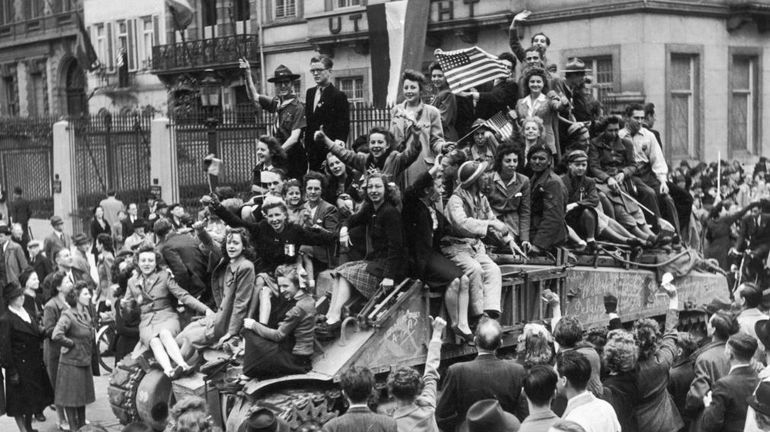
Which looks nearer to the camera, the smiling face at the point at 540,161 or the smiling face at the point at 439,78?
the smiling face at the point at 540,161

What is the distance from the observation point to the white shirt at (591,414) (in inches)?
252

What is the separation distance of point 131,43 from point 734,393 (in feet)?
127

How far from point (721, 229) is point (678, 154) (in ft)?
22.4

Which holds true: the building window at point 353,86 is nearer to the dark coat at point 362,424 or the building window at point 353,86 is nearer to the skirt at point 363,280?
the skirt at point 363,280

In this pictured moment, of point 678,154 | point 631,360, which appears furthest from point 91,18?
point 631,360

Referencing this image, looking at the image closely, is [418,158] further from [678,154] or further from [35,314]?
[678,154]

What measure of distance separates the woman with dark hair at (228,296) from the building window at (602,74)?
1490 cm

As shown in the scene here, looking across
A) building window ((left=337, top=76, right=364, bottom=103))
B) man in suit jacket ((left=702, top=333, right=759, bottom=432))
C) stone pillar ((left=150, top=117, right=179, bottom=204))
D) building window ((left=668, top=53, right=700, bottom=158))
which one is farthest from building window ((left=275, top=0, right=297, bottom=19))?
man in suit jacket ((left=702, top=333, right=759, bottom=432))

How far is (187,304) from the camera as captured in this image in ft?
36.7

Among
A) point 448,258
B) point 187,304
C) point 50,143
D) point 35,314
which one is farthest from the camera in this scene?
point 50,143

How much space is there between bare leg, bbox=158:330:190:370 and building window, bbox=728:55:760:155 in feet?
61.6

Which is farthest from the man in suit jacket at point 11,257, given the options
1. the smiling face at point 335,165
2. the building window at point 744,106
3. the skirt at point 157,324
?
the building window at point 744,106

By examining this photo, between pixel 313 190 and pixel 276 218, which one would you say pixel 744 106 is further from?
pixel 276 218

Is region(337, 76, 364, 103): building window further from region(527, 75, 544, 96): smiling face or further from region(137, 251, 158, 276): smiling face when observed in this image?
region(137, 251, 158, 276): smiling face
